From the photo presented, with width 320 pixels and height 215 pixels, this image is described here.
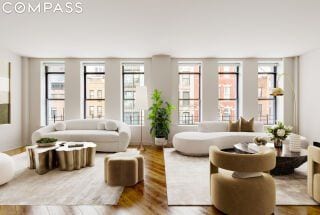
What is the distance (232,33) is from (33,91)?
621 cm

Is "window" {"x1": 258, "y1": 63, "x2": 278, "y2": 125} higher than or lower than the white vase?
higher

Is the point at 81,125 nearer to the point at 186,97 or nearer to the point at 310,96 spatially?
the point at 186,97

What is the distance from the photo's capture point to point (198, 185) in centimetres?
310

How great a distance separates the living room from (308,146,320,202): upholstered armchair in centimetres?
2

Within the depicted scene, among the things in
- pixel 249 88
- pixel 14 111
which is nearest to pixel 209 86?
pixel 249 88

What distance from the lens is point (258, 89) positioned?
6.72m

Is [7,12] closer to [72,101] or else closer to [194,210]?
[72,101]

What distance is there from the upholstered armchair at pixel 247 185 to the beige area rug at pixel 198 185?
418 mm

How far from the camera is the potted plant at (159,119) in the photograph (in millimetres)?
6008

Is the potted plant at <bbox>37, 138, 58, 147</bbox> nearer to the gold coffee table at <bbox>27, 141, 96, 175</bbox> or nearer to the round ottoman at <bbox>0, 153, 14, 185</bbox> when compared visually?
the gold coffee table at <bbox>27, 141, 96, 175</bbox>

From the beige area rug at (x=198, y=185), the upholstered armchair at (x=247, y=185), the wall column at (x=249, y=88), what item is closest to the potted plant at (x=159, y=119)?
the beige area rug at (x=198, y=185)

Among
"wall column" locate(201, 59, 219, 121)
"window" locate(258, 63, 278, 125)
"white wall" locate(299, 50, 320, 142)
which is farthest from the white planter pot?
"white wall" locate(299, 50, 320, 142)

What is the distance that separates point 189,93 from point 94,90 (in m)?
3.27

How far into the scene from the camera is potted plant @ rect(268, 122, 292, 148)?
3.75 metres
